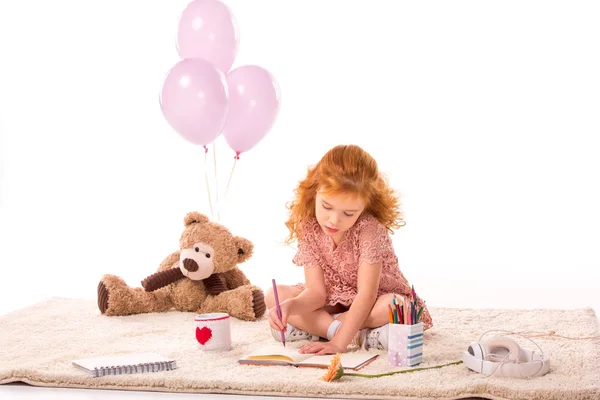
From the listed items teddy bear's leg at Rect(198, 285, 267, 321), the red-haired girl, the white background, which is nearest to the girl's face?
the red-haired girl

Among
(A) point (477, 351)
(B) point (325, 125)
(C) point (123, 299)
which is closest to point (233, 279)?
(C) point (123, 299)

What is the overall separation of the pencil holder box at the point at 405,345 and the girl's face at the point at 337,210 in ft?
1.19

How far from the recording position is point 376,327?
8.76 ft

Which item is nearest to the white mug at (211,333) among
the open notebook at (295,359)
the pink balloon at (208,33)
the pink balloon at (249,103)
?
the open notebook at (295,359)

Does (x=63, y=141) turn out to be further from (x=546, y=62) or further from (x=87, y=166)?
(x=546, y=62)

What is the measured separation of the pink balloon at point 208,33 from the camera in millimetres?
3531

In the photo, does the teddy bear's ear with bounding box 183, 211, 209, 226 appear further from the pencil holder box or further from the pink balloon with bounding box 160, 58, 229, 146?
the pencil holder box

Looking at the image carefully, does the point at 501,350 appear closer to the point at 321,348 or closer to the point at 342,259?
the point at 321,348

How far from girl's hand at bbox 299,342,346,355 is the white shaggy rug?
0.13 meters

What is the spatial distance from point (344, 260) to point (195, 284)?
81cm

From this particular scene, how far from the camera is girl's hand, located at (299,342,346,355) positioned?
97.0 inches

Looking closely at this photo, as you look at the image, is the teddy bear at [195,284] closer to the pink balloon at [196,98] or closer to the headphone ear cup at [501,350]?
the pink balloon at [196,98]

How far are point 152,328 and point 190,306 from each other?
0.33 m

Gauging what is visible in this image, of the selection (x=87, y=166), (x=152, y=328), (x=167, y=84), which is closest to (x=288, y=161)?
(x=87, y=166)
